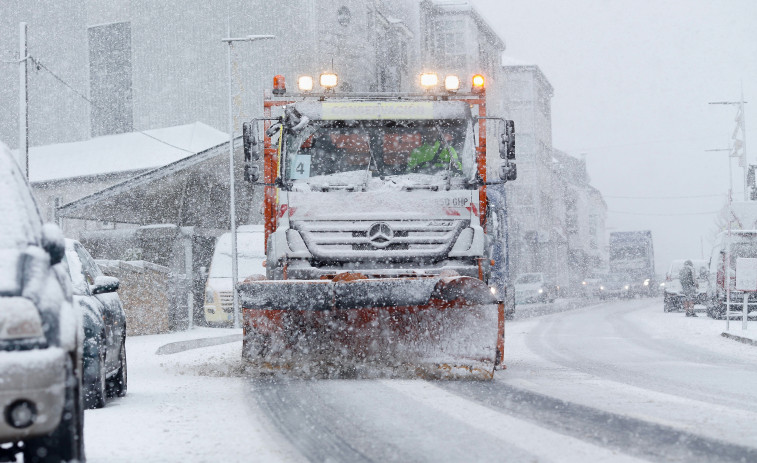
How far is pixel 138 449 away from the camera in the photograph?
21.2 feet

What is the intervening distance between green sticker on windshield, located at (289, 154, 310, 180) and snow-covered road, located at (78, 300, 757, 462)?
230 cm

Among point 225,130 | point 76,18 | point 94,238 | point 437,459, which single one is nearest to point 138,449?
point 437,459

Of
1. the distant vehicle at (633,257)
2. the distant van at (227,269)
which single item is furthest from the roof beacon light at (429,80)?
the distant vehicle at (633,257)

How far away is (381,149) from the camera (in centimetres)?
1222

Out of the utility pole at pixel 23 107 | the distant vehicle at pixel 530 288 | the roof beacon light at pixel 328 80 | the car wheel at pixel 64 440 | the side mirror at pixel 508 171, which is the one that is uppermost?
the utility pole at pixel 23 107

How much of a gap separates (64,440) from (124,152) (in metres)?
38.5

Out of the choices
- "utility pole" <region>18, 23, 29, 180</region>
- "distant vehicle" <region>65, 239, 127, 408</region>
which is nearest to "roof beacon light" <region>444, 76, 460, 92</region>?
"distant vehicle" <region>65, 239, 127, 408</region>

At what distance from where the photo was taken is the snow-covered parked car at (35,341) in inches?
178

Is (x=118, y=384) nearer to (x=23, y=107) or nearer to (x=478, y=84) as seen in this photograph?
(x=478, y=84)

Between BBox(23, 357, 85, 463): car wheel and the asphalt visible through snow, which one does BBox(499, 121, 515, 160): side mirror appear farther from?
BBox(23, 357, 85, 463): car wheel

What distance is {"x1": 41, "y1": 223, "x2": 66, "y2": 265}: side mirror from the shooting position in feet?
16.8

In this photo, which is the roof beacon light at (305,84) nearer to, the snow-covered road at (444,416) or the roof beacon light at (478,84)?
the roof beacon light at (478,84)

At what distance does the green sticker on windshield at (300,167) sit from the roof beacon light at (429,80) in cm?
174

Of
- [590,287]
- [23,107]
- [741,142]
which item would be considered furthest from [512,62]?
[23,107]
